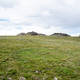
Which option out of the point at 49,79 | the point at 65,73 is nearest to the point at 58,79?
the point at 49,79

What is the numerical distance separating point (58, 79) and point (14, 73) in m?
5.47

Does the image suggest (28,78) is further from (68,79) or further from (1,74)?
(68,79)

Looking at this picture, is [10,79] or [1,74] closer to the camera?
[10,79]

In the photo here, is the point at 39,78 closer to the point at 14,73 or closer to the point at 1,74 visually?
the point at 14,73

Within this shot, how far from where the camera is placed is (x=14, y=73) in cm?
871

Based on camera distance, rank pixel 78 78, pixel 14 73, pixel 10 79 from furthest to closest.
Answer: pixel 14 73
pixel 78 78
pixel 10 79

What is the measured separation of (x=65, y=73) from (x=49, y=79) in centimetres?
269

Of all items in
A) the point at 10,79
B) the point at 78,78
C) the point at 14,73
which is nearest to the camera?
the point at 10,79

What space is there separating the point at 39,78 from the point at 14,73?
11.0 ft

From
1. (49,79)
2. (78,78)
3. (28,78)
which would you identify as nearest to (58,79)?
(49,79)

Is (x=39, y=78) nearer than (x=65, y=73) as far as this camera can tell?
Yes

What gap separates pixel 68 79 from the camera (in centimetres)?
787

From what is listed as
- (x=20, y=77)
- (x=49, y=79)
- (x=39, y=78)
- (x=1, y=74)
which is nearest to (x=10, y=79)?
(x=20, y=77)

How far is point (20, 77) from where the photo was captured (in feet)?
25.4
